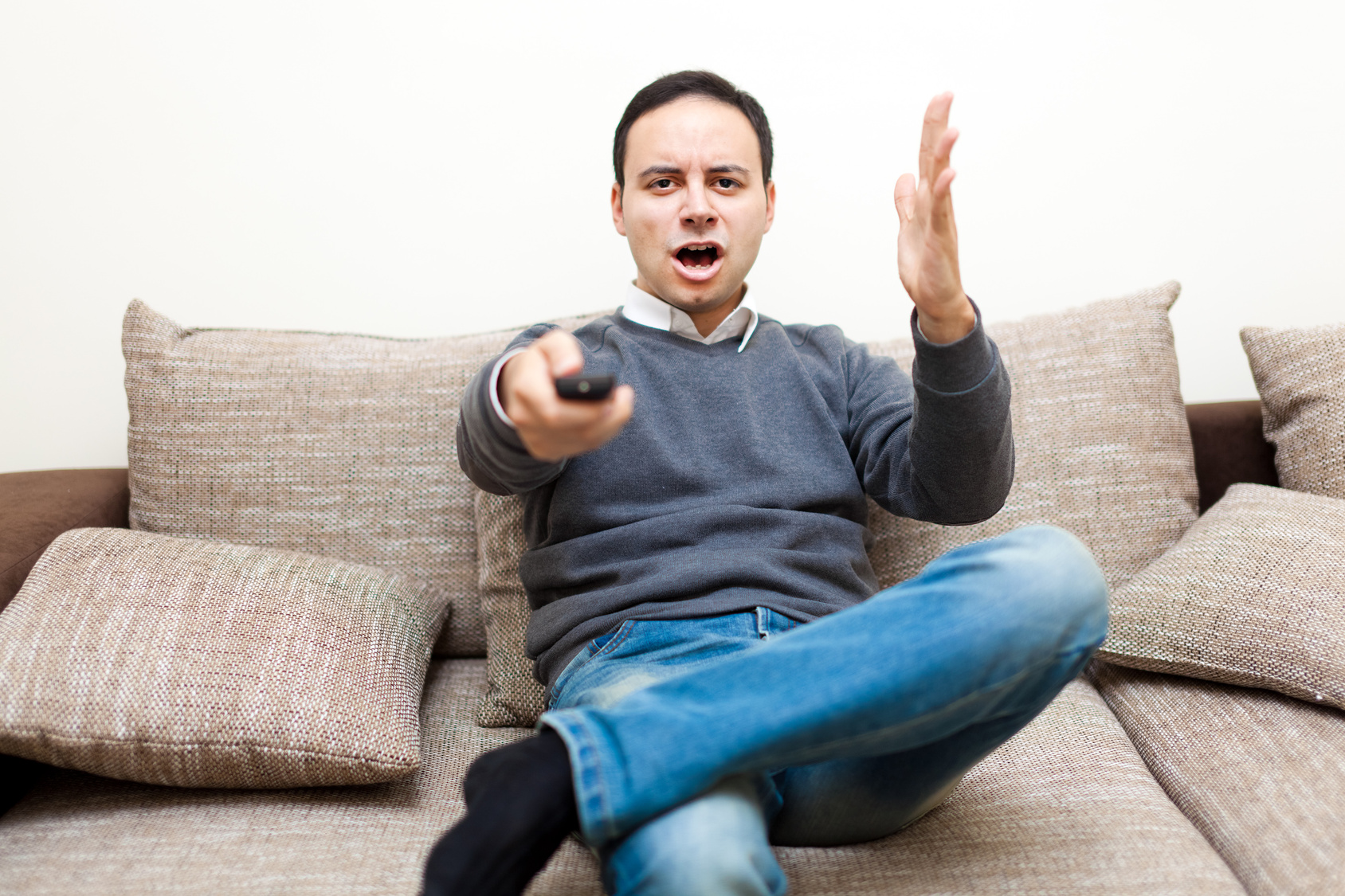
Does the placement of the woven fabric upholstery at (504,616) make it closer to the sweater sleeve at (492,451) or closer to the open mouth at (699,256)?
the sweater sleeve at (492,451)

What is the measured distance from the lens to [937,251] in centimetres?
86

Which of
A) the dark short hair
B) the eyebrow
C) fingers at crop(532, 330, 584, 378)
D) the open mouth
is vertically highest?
the dark short hair

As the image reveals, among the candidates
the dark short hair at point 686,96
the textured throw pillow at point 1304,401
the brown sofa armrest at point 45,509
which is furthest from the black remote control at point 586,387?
the textured throw pillow at point 1304,401

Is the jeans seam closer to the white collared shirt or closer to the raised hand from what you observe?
the raised hand

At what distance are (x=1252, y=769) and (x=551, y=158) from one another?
130 centimetres

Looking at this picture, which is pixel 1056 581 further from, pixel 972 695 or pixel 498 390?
pixel 498 390

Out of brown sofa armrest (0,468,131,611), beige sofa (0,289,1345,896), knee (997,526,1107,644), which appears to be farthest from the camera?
brown sofa armrest (0,468,131,611)

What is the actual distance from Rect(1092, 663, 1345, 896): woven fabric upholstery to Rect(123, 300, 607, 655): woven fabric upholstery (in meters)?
0.91

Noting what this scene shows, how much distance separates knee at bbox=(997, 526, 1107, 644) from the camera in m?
0.71

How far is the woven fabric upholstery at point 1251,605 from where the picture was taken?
3.22 feet

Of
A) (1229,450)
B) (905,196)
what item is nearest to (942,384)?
(905,196)

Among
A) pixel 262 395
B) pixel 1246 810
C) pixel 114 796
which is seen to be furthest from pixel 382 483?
pixel 1246 810

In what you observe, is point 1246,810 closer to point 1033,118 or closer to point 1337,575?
point 1337,575

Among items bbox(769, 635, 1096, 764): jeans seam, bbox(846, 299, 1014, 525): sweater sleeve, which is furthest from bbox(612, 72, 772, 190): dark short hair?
bbox(769, 635, 1096, 764): jeans seam
